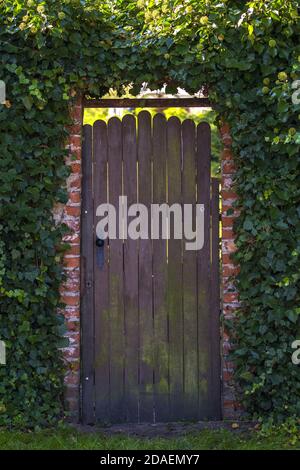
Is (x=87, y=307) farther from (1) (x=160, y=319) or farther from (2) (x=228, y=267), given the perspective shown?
(2) (x=228, y=267)

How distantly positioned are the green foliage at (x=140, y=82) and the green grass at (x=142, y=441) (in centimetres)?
18

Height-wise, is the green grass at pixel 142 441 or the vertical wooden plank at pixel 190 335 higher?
the vertical wooden plank at pixel 190 335

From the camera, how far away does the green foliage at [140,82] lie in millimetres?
4141

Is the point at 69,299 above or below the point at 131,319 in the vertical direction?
above

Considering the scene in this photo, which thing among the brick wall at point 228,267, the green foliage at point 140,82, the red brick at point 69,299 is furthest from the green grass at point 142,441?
the red brick at point 69,299

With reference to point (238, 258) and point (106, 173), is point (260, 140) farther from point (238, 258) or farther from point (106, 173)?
point (106, 173)

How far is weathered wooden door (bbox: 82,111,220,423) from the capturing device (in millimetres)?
4504

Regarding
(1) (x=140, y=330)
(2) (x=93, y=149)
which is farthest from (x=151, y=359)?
(2) (x=93, y=149)

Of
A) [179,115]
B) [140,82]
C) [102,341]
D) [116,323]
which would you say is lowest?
[102,341]

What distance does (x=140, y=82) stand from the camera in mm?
4305

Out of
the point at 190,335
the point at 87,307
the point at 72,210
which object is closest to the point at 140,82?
the point at 72,210

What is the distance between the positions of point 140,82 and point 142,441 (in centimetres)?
228

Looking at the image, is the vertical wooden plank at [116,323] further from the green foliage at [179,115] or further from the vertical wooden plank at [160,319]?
the green foliage at [179,115]

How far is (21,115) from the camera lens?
4.21 metres
